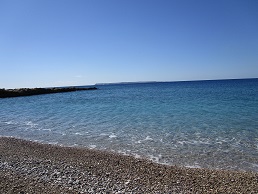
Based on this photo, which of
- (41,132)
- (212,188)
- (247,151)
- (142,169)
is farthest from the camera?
(41,132)

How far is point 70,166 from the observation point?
28.3 ft

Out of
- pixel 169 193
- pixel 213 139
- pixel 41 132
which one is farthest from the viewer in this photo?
pixel 41 132

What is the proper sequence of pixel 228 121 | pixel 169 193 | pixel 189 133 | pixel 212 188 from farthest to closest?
1. pixel 228 121
2. pixel 189 133
3. pixel 212 188
4. pixel 169 193

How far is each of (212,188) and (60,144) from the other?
9.30m

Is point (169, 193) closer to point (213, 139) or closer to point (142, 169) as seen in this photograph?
point (142, 169)

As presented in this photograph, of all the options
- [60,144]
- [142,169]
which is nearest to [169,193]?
[142,169]

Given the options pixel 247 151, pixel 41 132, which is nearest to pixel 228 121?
pixel 247 151

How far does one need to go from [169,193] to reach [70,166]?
4.23 m

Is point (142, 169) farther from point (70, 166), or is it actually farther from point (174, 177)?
point (70, 166)

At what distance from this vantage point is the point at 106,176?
7594 millimetres

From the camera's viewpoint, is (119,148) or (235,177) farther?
(119,148)

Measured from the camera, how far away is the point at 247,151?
10.8 m

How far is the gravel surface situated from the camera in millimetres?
6629

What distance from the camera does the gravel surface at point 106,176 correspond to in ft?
21.7
